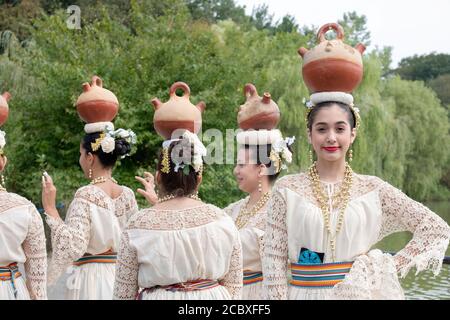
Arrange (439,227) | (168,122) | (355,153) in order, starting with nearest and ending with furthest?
(439,227) → (168,122) → (355,153)

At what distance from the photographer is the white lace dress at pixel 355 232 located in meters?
3.21

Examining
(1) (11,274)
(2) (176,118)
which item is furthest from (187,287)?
(1) (11,274)

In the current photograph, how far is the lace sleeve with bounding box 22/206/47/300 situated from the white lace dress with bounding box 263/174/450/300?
1.27 meters

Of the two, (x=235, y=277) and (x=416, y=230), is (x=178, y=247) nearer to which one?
(x=235, y=277)

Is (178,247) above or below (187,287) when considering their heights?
above

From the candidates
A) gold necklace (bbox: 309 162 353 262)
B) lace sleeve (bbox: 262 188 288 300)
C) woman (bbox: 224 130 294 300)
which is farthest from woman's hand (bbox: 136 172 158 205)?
gold necklace (bbox: 309 162 353 262)

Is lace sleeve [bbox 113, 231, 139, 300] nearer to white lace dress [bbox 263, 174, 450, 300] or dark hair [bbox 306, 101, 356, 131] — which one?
white lace dress [bbox 263, 174, 450, 300]

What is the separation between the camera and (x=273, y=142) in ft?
14.9

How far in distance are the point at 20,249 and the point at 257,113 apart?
1643mm

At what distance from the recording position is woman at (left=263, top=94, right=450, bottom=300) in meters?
3.24

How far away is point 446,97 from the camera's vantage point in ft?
135
